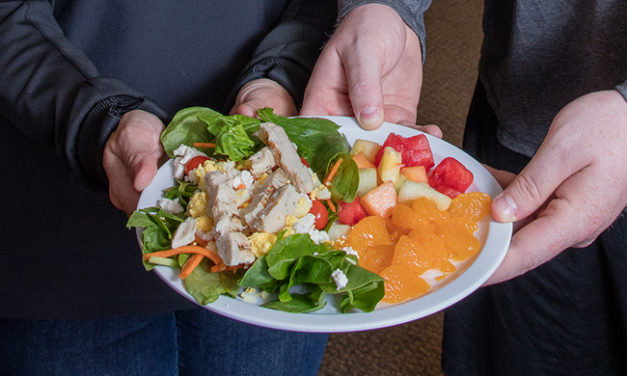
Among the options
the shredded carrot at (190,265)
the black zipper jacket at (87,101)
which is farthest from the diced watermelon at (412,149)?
the shredded carrot at (190,265)

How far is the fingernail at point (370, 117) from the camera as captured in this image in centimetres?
110

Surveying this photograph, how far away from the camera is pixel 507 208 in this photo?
2.99 ft

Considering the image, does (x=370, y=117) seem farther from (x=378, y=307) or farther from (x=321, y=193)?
(x=378, y=307)

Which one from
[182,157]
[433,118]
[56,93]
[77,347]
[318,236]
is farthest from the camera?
[433,118]

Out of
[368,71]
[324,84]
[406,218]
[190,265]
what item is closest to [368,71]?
[368,71]

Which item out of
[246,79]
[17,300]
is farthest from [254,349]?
[246,79]

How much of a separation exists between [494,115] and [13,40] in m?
1.13

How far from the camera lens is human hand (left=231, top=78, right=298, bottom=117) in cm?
119

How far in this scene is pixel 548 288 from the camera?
4.18ft

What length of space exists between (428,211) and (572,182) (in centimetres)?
25

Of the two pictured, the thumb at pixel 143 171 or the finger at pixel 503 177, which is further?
the finger at pixel 503 177

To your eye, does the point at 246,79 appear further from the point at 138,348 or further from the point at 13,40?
the point at 138,348

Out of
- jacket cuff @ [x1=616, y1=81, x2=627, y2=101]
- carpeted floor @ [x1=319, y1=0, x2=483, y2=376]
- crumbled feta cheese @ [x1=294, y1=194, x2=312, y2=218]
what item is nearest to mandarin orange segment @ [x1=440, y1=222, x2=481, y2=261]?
crumbled feta cheese @ [x1=294, y1=194, x2=312, y2=218]

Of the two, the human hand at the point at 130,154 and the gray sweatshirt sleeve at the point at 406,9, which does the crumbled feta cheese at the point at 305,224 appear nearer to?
the human hand at the point at 130,154
